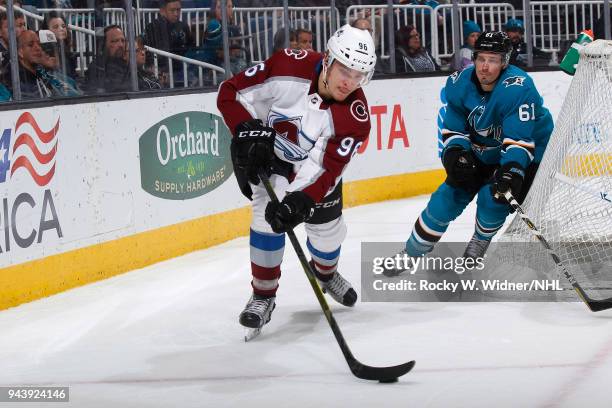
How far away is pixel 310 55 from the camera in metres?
3.91

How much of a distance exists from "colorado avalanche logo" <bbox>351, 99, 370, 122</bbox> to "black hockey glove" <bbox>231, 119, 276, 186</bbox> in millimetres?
269

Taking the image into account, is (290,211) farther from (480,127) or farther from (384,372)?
(480,127)

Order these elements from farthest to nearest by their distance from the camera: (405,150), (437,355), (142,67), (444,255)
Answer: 1. (405,150)
2. (142,67)
3. (444,255)
4. (437,355)

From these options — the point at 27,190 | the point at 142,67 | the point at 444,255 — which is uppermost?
the point at 142,67

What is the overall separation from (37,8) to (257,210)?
5.43 feet

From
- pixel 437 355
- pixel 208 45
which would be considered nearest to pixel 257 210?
pixel 437 355

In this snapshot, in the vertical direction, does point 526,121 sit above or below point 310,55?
below

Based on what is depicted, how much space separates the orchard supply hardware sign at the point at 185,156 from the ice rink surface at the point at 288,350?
67 cm

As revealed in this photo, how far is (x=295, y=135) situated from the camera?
3.92 meters

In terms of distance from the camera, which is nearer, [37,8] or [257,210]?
[257,210]

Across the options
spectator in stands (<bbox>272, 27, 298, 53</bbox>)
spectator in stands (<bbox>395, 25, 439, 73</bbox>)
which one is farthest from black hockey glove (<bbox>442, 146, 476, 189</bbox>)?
spectator in stands (<bbox>395, 25, 439, 73</bbox>)

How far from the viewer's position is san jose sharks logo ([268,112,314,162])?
154 inches

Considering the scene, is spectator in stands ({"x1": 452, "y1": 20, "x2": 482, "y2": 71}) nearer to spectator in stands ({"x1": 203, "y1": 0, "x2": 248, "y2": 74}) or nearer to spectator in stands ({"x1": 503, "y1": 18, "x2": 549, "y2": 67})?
spectator in stands ({"x1": 503, "y1": 18, "x2": 549, "y2": 67})

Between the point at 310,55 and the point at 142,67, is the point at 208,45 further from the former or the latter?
the point at 310,55
